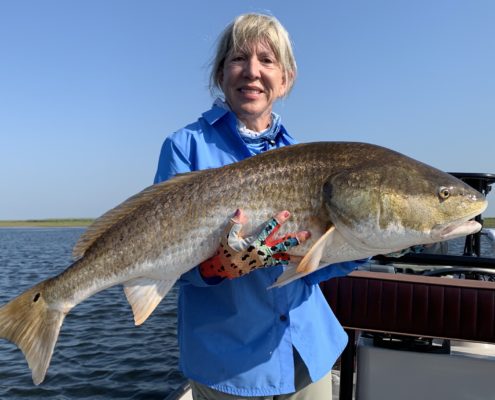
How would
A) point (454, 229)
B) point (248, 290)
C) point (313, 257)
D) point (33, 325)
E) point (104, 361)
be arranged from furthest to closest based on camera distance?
point (104, 361)
point (33, 325)
point (248, 290)
point (454, 229)
point (313, 257)

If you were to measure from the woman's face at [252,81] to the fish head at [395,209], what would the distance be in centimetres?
74

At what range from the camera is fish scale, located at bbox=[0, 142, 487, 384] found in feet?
8.44

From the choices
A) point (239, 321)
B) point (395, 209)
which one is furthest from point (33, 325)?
point (395, 209)

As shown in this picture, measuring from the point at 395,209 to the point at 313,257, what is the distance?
22.8 inches

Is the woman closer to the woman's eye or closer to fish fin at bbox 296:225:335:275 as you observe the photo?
the woman's eye

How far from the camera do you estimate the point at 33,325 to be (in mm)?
2787

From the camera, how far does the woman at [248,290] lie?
255cm

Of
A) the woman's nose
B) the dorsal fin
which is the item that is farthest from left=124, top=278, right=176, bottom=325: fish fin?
the woman's nose

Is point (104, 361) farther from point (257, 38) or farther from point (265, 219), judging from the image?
Result: point (257, 38)

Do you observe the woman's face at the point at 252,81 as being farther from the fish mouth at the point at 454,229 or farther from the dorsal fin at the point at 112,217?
the fish mouth at the point at 454,229

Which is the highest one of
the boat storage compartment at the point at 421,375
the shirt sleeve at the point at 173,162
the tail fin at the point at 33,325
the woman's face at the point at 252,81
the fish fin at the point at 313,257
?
the woman's face at the point at 252,81

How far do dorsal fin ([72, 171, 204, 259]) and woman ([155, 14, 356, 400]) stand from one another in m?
0.11

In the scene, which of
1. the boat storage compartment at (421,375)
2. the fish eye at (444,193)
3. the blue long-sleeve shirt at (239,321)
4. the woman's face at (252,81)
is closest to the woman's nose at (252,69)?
the woman's face at (252,81)

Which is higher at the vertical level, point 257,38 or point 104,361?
point 257,38
